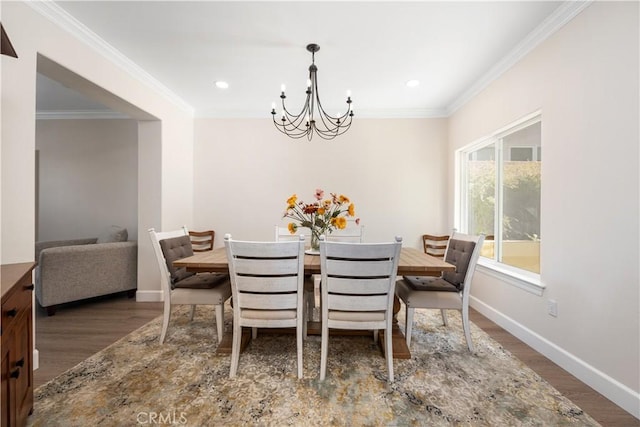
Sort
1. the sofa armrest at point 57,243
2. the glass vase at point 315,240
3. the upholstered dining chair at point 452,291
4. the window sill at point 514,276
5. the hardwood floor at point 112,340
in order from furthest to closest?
the sofa armrest at point 57,243, the glass vase at point 315,240, the window sill at point 514,276, the upholstered dining chair at point 452,291, the hardwood floor at point 112,340

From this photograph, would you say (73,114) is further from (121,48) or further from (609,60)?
(609,60)

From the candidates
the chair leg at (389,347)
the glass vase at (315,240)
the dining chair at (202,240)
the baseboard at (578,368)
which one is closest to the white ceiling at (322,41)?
the glass vase at (315,240)

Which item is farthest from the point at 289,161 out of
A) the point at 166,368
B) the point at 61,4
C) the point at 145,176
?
the point at 166,368

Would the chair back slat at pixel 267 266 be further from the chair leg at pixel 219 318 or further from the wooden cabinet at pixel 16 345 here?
the wooden cabinet at pixel 16 345

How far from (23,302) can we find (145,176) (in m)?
2.25

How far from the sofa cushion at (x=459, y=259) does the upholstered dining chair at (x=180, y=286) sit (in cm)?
186

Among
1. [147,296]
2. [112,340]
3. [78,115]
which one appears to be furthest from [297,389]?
[78,115]

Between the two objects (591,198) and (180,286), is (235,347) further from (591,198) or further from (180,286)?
(591,198)

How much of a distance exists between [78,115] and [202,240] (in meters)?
2.78

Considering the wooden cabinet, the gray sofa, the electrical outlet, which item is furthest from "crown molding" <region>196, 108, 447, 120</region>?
the wooden cabinet

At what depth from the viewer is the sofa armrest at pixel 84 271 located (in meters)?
2.86

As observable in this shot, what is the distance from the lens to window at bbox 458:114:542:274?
8.03 feet

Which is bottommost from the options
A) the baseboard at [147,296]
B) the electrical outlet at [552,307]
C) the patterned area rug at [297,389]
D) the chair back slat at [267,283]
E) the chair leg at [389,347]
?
the patterned area rug at [297,389]

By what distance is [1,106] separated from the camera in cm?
172
